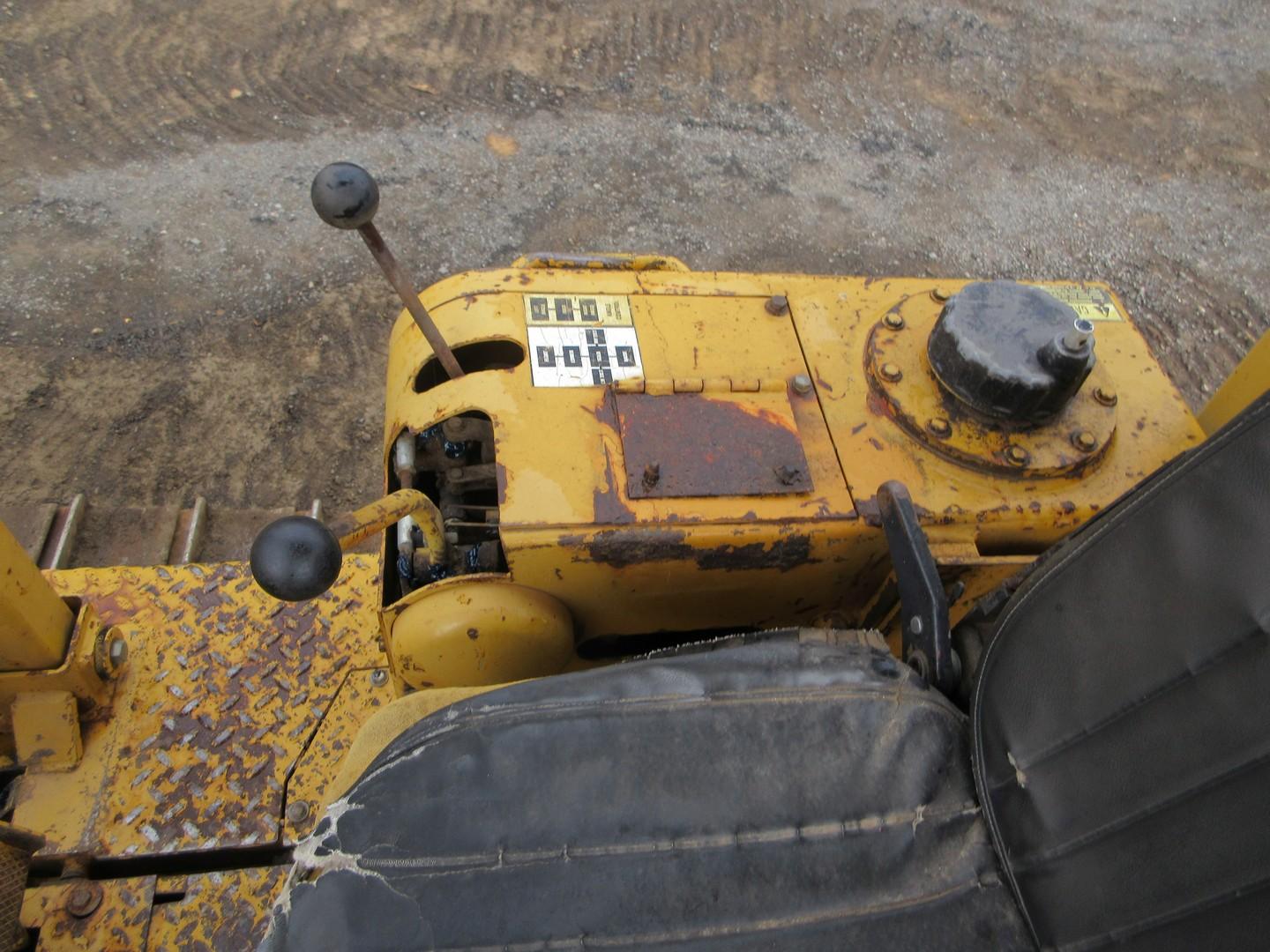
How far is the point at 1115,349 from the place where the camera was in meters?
1.82

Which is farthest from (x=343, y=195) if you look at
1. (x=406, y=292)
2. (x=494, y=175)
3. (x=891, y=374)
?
(x=494, y=175)

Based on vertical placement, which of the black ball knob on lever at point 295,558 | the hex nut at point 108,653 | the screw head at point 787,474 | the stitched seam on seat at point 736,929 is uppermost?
the black ball knob on lever at point 295,558

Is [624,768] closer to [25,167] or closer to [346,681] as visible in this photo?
[346,681]

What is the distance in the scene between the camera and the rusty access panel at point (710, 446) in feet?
5.00

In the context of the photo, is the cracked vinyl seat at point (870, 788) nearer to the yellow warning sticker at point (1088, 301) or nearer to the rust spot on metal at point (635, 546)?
the rust spot on metal at point (635, 546)

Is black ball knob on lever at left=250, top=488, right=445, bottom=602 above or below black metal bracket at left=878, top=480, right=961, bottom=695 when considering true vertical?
above

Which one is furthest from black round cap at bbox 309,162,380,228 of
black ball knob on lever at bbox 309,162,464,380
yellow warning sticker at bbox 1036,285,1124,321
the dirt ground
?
the dirt ground

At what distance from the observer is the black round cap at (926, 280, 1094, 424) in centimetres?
152

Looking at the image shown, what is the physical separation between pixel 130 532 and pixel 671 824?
6.60 feet

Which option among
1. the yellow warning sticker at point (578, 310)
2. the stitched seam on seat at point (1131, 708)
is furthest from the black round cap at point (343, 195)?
the stitched seam on seat at point (1131, 708)

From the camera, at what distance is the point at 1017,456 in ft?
5.20

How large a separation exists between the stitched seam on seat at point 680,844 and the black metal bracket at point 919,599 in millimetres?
224

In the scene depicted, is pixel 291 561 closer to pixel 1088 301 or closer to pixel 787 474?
pixel 787 474

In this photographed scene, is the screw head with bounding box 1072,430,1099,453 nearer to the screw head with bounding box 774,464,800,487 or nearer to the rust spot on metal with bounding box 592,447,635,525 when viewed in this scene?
the screw head with bounding box 774,464,800,487
